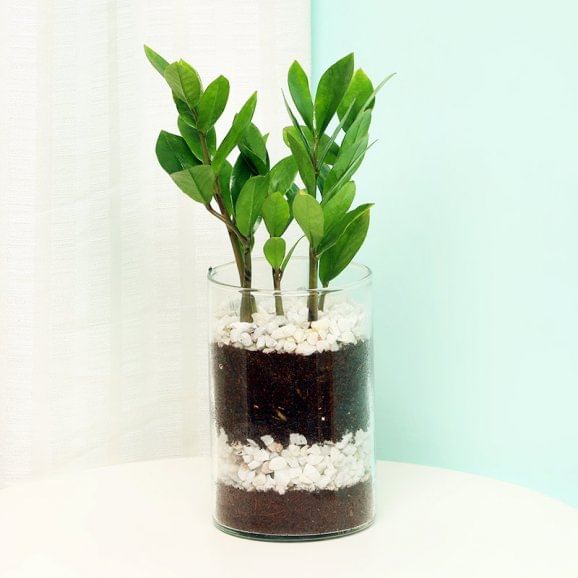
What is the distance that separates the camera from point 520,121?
3.21 ft

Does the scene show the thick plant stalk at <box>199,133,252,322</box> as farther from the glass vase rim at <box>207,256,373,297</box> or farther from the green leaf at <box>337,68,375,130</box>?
the green leaf at <box>337,68,375,130</box>

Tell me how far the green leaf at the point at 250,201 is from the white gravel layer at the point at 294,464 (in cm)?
18

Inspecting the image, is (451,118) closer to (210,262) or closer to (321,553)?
(210,262)

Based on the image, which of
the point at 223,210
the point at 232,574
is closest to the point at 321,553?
the point at 232,574

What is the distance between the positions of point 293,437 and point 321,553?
3.8 inches

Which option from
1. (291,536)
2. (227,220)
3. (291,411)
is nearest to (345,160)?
(227,220)

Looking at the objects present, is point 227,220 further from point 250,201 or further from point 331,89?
point 331,89

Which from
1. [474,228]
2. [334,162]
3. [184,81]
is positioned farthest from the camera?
[474,228]

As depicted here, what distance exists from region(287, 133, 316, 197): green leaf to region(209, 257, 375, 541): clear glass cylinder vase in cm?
9

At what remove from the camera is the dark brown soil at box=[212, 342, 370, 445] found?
777 mm

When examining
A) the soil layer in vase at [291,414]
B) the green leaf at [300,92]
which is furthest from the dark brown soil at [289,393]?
the green leaf at [300,92]

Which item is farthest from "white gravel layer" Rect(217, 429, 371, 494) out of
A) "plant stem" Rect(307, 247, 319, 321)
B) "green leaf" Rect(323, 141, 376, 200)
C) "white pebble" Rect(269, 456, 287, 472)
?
"green leaf" Rect(323, 141, 376, 200)

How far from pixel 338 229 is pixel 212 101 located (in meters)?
0.15

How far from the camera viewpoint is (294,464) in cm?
78
